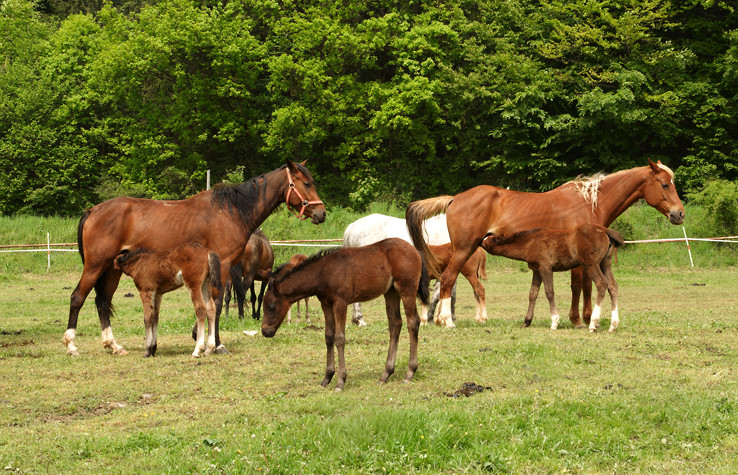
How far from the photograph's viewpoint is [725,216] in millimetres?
29547

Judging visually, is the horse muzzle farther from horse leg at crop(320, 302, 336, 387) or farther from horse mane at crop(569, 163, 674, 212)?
horse leg at crop(320, 302, 336, 387)

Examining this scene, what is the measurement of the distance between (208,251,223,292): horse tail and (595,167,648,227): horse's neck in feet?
21.8

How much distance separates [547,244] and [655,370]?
378cm

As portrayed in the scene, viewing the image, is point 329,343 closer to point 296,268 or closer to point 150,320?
point 296,268

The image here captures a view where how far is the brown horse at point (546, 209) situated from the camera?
13.1 meters

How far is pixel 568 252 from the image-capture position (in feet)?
40.2

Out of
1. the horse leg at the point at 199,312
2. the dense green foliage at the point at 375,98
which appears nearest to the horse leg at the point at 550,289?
the horse leg at the point at 199,312

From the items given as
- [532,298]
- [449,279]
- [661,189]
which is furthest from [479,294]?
[661,189]

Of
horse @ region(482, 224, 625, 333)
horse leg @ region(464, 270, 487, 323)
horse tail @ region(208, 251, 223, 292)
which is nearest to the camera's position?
horse tail @ region(208, 251, 223, 292)

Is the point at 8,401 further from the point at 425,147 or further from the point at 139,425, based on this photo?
the point at 425,147

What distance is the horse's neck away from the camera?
13.1 metres

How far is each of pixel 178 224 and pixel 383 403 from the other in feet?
16.9

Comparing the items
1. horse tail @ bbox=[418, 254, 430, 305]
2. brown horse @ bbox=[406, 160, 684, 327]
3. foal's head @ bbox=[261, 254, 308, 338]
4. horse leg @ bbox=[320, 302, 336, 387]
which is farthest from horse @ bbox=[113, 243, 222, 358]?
brown horse @ bbox=[406, 160, 684, 327]

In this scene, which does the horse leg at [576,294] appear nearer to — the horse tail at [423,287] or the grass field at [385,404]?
the grass field at [385,404]
